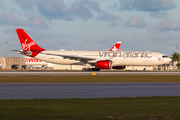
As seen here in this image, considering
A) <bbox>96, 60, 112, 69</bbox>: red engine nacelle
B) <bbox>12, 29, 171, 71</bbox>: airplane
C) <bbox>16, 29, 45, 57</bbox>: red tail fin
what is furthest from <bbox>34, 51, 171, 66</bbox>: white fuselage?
<bbox>96, 60, 112, 69</bbox>: red engine nacelle

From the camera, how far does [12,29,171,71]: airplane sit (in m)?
50.9

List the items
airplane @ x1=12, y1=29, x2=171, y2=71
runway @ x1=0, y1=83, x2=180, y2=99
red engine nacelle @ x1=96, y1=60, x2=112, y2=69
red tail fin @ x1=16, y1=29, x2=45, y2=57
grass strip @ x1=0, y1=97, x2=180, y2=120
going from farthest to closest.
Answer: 1. red tail fin @ x1=16, y1=29, x2=45, y2=57
2. airplane @ x1=12, y1=29, x2=171, y2=71
3. red engine nacelle @ x1=96, y1=60, x2=112, y2=69
4. runway @ x1=0, y1=83, x2=180, y2=99
5. grass strip @ x1=0, y1=97, x2=180, y2=120

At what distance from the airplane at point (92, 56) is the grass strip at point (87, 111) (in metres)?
37.4

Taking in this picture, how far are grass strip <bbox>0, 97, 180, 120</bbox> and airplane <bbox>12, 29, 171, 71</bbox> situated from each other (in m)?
37.4

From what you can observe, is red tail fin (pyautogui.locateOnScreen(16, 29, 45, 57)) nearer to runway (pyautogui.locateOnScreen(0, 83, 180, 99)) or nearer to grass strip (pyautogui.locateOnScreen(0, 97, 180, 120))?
runway (pyautogui.locateOnScreen(0, 83, 180, 99))

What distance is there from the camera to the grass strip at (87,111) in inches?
353

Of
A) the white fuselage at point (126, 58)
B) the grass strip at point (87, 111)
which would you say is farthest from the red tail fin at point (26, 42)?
the grass strip at point (87, 111)

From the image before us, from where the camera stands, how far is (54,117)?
8930 mm

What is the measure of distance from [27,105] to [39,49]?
1709 inches

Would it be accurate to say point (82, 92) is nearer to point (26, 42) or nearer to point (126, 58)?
point (126, 58)

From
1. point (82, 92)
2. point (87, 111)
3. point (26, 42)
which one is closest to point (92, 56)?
point (26, 42)

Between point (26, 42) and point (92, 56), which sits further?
point (26, 42)

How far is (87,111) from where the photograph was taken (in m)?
9.99

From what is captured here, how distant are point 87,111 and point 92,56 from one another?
139 feet
